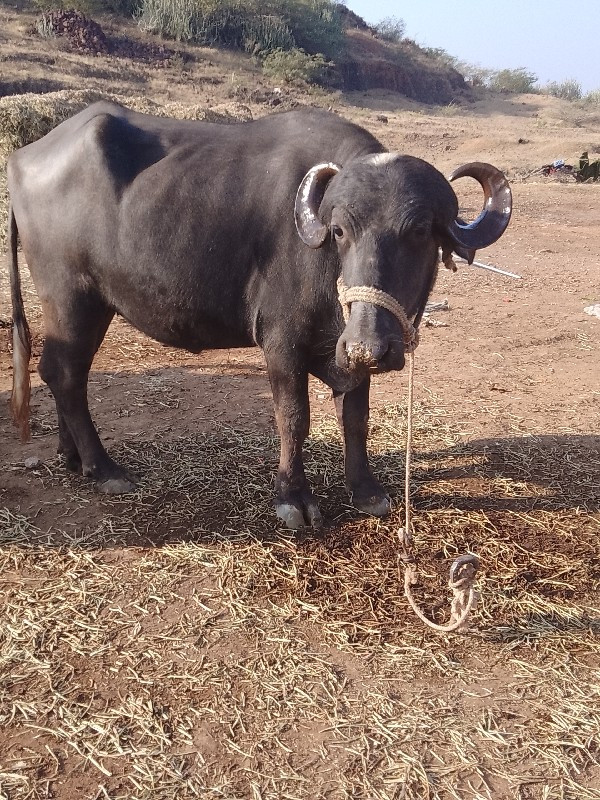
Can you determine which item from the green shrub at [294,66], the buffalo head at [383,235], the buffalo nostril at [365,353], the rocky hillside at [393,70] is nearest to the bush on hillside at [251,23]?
the green shrub at [294,66]

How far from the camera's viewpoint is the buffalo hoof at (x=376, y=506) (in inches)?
153

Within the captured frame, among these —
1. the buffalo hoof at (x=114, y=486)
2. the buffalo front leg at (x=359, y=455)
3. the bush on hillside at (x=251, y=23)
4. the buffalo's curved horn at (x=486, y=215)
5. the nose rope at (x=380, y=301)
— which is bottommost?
the buffalo hoof at (x=114, y=486)

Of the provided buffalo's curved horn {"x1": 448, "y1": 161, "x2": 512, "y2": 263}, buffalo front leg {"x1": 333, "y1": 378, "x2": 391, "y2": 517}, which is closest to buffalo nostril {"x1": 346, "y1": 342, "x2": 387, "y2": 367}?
buffalo's curved horn {"x1": 448, "y1": 161, "x2": 512, "y2": 263}

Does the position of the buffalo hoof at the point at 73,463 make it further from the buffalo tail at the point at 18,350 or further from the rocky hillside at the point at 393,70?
the rocky hillside at the point at 393,70

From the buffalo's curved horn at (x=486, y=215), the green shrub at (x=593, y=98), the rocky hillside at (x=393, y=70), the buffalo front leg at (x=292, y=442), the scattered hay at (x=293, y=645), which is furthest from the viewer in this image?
the green shrub at (x=593, y=98)

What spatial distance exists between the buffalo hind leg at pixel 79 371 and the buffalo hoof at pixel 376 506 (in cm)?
143

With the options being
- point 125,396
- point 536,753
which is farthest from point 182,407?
point 536,753

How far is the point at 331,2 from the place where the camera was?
117 ft

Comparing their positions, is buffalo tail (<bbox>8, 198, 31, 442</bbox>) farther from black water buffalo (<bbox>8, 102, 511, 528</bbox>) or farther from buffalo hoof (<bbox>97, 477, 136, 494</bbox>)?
buffalo hoof (<bbox>97, 477, 136, 494</bbox>)

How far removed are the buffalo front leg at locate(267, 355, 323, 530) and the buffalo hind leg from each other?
1.01 meters

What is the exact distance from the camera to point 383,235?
286cm

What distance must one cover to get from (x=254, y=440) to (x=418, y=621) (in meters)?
2.00

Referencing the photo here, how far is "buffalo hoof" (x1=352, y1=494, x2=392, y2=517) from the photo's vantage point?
389cm

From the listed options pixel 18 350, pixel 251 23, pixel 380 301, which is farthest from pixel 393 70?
pixel 380 301
